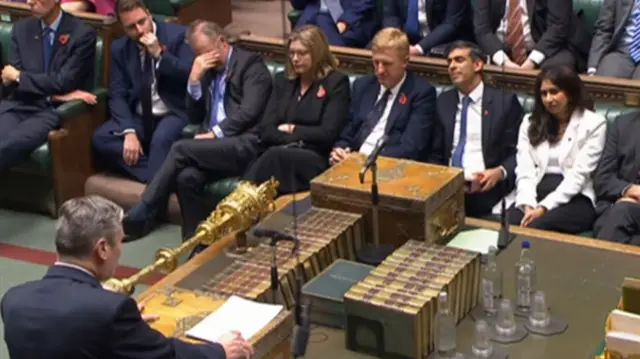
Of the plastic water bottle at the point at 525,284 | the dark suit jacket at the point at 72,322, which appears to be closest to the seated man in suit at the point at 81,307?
the dark suit jacket at the point at 72,322

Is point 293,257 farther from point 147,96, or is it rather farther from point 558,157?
point 147,96

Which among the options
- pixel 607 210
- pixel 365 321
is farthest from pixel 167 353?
pixel 607 210

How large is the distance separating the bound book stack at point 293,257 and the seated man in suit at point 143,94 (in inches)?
72.8

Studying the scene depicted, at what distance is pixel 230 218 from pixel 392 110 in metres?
1.39

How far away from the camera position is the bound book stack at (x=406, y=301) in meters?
3.30

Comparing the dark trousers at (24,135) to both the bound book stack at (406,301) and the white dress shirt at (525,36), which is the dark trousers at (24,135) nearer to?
the white dress shirt at (525,36)

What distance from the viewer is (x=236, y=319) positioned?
10.8 feet

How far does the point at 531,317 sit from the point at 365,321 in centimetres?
51

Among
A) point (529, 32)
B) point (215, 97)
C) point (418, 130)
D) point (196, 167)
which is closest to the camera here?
A: point (418, 130)

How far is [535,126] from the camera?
15.7ft

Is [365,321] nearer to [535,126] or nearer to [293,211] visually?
[293,211]

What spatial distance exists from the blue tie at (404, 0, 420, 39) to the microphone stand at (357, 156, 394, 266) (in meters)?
2.21

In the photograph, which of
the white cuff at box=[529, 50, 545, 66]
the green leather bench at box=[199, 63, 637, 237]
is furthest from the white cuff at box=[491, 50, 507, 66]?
the green leather bench at box=[199, 63, 637, 237]

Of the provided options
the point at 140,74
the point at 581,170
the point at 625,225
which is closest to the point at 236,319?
the point at 625,225
